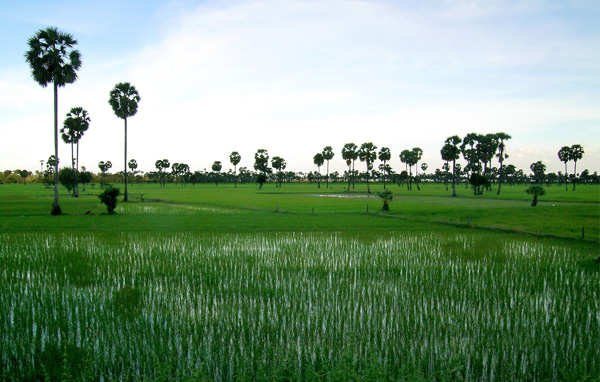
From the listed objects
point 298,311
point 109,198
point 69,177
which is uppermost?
point 69,177

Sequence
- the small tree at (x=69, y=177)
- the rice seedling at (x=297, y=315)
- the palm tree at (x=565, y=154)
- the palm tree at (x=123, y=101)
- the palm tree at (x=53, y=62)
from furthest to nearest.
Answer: the palm tree at (x=565, y=154) < the small tree at (x=69, y=177) < the palm tree at (x=123, y=101) < the palm tree at (x=53, y=62) < the rice seedling at (x=297, y=315)

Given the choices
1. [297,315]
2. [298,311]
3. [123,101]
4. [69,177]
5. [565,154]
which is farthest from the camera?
[565,154]

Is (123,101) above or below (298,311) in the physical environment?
above

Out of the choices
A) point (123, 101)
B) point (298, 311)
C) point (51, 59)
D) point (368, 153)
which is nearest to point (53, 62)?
point (51, 59)

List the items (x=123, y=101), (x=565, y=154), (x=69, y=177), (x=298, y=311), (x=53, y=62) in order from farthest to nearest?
(x=565, y=154) < (x=69, y=177) < (x=123, y=101) < (x=53, y=62) < (x=298, y=311)

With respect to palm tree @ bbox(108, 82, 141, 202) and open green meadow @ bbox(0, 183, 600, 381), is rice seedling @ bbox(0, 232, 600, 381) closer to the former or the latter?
open green meadow @ bbox(0, 183, 600, 381)

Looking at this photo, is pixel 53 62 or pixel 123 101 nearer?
pixel 53 62

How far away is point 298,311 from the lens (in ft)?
31.8

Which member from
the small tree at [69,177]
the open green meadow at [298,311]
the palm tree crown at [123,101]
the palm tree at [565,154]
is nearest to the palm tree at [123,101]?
the palm tree crown at [123,101]

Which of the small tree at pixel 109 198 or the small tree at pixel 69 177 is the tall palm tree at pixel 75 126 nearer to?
the small tree at pixel 69 177

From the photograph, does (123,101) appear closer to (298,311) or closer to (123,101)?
(123,101)

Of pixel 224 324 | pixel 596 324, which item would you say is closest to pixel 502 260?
pixel 596 324

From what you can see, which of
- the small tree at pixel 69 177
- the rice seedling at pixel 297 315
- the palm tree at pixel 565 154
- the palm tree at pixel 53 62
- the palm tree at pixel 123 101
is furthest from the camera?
the palm tree at pixel 565 154

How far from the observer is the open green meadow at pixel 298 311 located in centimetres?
684
